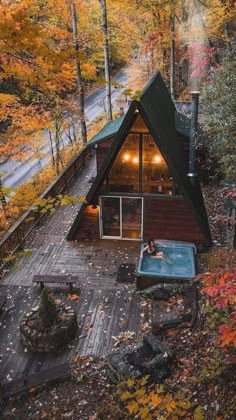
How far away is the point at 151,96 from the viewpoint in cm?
1263

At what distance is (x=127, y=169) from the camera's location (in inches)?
460

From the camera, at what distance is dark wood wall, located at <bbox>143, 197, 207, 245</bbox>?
11.9 metres

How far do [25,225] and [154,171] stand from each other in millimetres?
5111

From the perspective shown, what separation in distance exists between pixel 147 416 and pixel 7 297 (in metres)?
5.86

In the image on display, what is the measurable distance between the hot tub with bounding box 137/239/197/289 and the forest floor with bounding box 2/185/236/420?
2.11 m

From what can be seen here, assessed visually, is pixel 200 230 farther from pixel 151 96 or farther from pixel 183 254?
pixel 151 96

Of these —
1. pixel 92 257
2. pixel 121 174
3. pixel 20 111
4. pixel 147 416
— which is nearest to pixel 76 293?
pixel 92 257

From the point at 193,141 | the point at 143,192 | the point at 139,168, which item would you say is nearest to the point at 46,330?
the point at 143,192

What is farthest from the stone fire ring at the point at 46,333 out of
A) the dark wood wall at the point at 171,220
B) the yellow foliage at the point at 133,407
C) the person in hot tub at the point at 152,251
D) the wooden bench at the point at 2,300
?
the dark wood wall at the point at 171,220

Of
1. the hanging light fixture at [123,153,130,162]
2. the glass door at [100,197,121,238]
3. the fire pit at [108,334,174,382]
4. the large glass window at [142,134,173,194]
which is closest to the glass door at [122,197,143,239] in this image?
the glass door at [100,197,121,238]

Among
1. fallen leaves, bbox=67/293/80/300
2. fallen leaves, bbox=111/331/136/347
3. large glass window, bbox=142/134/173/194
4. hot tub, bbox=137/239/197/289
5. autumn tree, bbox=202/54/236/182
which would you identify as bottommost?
fallen leaves, bbox=67/293/80/300

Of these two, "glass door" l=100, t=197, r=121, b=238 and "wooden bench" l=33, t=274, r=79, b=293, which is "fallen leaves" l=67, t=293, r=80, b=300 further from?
"glass door" l=100, t=197, r=121, b=238

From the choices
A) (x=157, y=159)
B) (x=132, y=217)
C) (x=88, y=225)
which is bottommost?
(x=88, y=225)

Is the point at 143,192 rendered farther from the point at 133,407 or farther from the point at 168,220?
the point at 133,407
